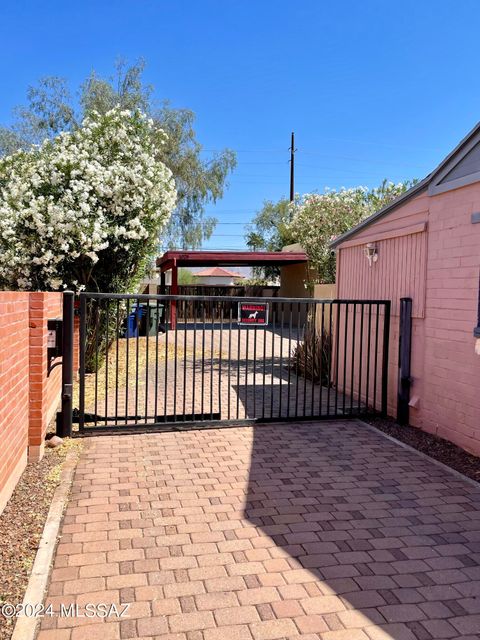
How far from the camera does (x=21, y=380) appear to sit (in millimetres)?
4645

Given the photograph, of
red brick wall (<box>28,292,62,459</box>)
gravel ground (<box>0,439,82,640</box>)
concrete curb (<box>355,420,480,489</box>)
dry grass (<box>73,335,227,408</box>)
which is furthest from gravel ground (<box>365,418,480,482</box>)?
red brick wall (<box>28,292,62,459</box>)

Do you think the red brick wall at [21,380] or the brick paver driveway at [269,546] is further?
the red brick wall at [21,380]

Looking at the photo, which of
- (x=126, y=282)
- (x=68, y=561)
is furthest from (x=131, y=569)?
(x=126, y=282)

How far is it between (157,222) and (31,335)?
5570 mm

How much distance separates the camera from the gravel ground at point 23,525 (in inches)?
117

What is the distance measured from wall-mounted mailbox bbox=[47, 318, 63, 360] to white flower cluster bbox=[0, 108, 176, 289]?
3554mm

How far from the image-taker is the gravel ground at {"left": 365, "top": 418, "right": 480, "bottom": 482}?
5211mm

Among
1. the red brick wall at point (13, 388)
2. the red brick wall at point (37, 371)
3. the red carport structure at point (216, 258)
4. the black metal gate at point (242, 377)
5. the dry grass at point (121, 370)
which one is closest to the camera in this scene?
the red brick wall at point (13, 388)

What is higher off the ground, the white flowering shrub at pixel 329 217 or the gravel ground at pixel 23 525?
the white flowering shrub at pixel 329 217

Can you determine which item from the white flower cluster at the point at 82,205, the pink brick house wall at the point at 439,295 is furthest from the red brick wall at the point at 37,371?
the pink brick house wall at the point at 439,295

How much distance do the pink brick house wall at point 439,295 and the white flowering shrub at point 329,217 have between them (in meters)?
9.05

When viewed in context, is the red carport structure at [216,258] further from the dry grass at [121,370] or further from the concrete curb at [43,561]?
the concrete curb at [43,561]

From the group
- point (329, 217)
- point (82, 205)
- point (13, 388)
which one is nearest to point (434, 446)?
point (13, 388)

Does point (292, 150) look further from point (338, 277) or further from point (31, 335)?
point (31, 335)
